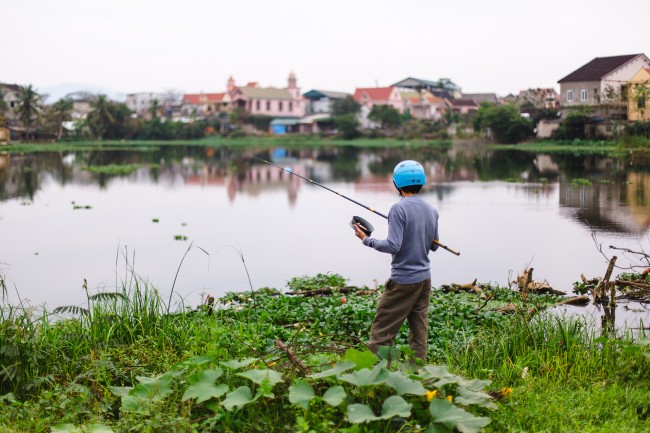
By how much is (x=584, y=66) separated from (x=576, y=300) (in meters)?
52.2

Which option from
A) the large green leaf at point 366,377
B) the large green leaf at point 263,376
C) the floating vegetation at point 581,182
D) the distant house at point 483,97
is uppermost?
the distant house at point 483,97

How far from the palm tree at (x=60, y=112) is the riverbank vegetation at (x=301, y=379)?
218 feet

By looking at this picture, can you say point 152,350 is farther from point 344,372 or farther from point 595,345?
point 595,345

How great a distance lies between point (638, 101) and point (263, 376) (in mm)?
46411

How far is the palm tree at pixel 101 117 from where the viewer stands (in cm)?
7112

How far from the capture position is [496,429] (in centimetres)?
405

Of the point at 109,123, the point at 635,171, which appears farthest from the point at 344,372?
the point at 109,123

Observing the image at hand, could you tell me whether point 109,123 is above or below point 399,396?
above

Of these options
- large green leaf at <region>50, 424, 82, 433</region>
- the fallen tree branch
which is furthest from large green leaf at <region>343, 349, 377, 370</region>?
the fallen tree branch

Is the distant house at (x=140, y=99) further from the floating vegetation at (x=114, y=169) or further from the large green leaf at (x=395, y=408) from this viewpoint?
the large green leaf at (x=395, y=408)

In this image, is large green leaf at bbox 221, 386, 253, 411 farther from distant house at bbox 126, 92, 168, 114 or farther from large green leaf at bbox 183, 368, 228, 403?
distant house at bbox 126, 92, 168, 114

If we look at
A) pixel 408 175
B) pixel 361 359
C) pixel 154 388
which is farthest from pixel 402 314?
pixel 154 388

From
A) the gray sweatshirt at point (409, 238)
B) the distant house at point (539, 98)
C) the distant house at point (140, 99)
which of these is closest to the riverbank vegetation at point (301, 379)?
the gray sweatshirt at point (409, 238)

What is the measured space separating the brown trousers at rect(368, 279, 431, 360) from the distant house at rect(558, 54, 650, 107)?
162ft
